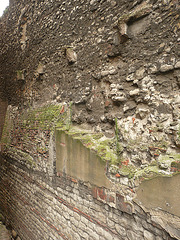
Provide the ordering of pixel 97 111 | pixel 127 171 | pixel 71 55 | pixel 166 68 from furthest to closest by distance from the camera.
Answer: pixel 71 55 < pixel 97 111 < pixel 127 171 < pixel 166 68

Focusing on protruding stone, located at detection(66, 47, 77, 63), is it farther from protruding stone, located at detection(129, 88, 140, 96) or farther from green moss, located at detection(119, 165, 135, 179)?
green moss, located at detection(119, 165, 135, 179)

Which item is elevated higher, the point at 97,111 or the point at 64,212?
the point at 97,111

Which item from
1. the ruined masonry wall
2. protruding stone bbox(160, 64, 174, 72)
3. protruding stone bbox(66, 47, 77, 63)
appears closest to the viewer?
protruding stone bbox(160, 64, 174, 72)

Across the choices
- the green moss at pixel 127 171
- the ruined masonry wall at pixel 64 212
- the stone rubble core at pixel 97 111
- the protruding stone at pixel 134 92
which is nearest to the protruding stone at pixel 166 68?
the stone rubble core at pixel 97 111

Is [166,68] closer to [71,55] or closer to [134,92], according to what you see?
[134,92]

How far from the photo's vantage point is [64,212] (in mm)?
2990

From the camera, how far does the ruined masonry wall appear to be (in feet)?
6.58

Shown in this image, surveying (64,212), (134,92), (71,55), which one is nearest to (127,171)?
(134,92)

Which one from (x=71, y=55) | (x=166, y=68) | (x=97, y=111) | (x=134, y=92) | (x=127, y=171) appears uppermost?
(x=71, y=55)

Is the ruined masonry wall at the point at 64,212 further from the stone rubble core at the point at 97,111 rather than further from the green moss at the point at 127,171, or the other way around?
the green moss at the point at 127,171

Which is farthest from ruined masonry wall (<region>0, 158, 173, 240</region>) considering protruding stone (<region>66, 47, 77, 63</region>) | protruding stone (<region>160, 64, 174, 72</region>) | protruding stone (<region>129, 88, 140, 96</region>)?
protruding stone (<region>66, 47, 77, 63</region>)

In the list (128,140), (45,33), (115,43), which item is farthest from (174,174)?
(45,33)

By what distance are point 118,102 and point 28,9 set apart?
4192 millimetres

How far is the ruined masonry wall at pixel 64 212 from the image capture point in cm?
201
